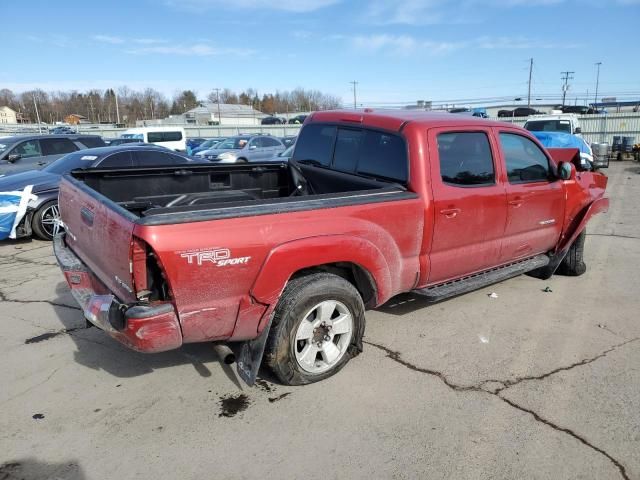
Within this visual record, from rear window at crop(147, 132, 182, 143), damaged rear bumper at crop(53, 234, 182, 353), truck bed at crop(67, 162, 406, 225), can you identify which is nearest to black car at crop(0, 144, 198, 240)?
truck bed at crop(67, 162, 406, 225)

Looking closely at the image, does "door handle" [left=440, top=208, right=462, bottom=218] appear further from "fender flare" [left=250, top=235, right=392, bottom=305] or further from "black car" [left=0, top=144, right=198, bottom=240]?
"black car" [left=0, top=144, right=198, bottom=240]

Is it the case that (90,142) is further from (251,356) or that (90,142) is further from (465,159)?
(251,356)

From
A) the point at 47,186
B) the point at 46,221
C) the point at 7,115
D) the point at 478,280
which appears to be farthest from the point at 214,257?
the point at 7,115

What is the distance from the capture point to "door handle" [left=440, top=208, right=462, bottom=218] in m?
3.85

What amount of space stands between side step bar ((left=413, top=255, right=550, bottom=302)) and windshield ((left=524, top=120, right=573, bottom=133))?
14577 millimetres

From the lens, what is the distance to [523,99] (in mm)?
84312

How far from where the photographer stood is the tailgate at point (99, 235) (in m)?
2.74

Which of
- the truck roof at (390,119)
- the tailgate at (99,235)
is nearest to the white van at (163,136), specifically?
the truck roof at (390,119)

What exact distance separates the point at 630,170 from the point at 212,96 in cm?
14059

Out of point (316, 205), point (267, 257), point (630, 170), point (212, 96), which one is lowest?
point (630, 170)

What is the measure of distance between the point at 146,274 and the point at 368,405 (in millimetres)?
1687

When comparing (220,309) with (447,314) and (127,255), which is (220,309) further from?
(447,314)

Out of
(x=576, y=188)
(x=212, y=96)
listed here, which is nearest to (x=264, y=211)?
(x=576, y=188)

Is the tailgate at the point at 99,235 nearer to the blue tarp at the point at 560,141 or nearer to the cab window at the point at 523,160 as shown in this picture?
the cab window at the point at 523,160
